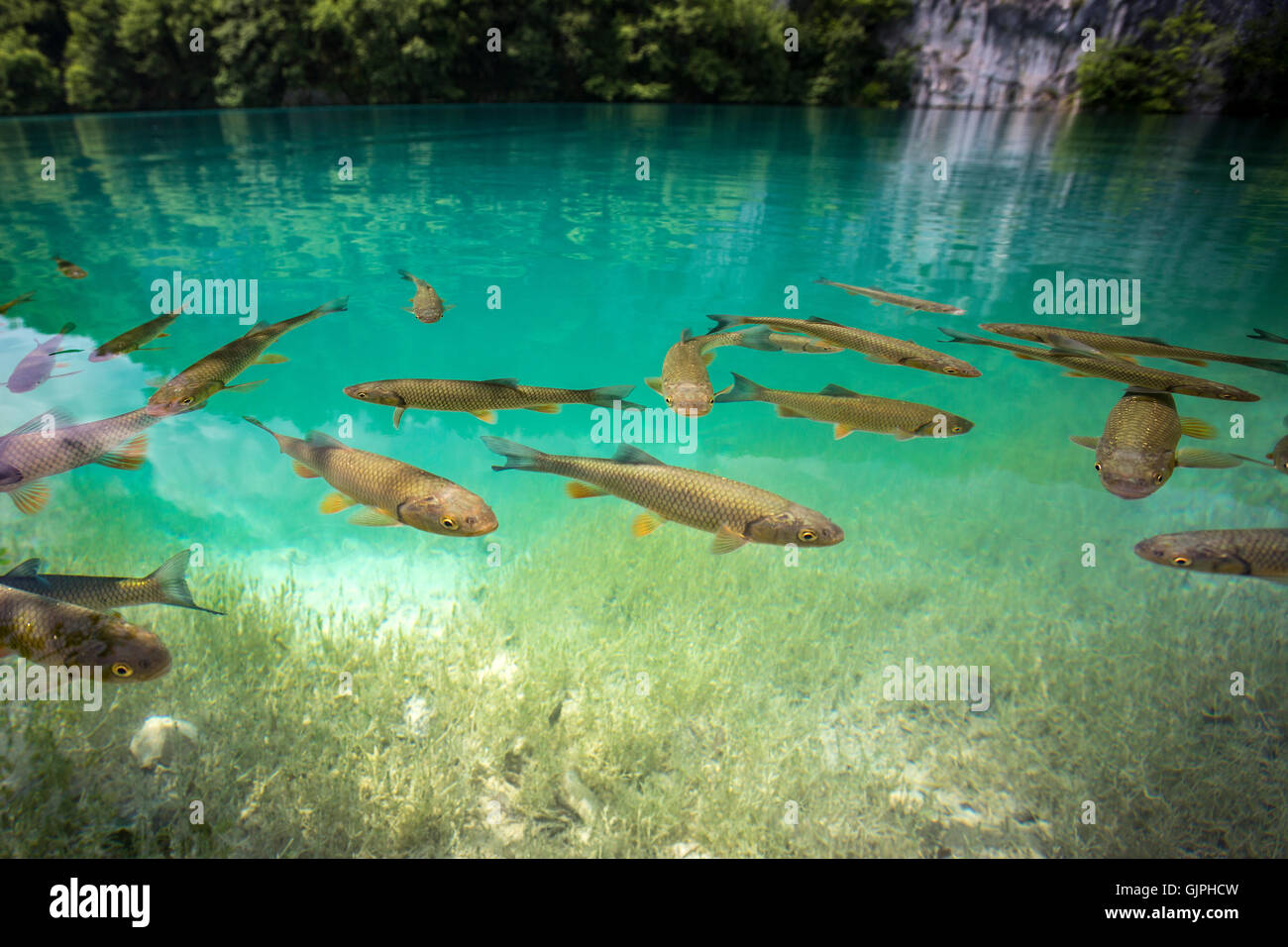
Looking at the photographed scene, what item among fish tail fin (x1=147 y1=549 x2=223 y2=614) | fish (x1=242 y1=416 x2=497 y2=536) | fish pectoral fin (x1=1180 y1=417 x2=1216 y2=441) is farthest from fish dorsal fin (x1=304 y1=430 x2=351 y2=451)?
fish pectoral fin (x1=1180 y1=417 x2=1216 y2=441)

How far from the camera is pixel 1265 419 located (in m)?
8.74

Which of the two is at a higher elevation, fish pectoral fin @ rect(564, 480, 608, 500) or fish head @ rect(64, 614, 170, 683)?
fish pectoral fin @ rect(564, 480, 608, 500)

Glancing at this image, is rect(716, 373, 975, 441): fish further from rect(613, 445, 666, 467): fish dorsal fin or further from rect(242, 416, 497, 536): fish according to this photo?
rect(242, 416, 497, 536): fish

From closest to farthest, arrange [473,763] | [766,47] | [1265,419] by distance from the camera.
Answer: [473,763] < [1265,419] < [766,47]

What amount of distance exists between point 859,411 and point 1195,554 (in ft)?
6.19

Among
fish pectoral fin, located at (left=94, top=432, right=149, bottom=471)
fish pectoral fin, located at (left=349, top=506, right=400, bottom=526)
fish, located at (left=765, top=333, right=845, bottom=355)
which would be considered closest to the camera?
fish pectoral fin, located at (left=349, top=506, right=400, bottom=526)

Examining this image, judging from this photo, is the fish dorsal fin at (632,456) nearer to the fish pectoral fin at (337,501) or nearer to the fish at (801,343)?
the fish pectoral fin at (337,501)

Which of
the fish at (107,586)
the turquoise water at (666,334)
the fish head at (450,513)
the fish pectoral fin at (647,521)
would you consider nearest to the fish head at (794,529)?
the fish pectoral fin at (647,521)

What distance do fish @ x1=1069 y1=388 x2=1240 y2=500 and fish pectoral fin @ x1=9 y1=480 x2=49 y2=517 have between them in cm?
539

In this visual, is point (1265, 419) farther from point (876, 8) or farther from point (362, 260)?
point (876, 8)

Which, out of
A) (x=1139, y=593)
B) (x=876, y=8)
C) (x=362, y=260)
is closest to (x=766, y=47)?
(x=876, y=8)

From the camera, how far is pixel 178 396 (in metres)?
4.01

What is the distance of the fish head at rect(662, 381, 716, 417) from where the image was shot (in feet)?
13.3
